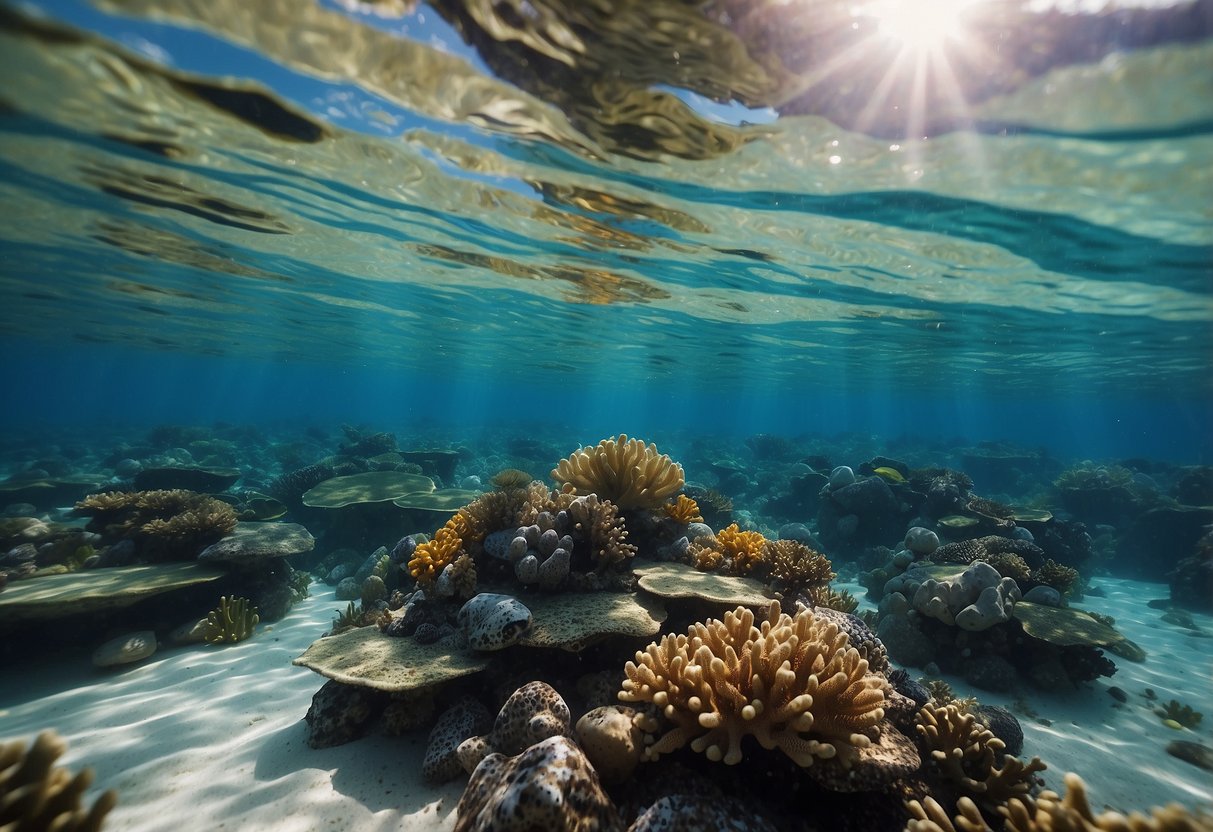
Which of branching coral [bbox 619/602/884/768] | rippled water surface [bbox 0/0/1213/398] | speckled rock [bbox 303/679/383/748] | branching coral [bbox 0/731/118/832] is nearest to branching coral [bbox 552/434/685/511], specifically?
branching coral [bbox 619/602/884/768]

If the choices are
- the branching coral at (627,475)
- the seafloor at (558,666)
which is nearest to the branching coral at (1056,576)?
the seafloor at (558,666)

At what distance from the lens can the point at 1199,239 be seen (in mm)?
10250

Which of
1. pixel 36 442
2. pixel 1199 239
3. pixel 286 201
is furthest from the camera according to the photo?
pixel 36 442

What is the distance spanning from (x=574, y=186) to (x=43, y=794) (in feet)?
34.1

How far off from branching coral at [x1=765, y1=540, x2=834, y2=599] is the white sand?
312 centimetres

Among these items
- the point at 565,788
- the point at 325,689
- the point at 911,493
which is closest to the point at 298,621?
the point at 325,689

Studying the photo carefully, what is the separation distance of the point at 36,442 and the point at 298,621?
38104mm

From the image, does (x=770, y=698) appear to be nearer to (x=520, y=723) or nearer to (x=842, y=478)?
(x=520, y=723)

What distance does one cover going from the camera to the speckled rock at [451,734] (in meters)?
4.10

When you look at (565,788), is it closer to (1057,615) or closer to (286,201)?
(1057,615)

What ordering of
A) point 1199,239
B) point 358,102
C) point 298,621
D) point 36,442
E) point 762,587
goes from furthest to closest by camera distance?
point 36,442, point 1199,239, point 298,621, point 358,102, point 762,587

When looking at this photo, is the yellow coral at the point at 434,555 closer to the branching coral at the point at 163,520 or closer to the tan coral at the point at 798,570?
the tan coral at the point at 798,570

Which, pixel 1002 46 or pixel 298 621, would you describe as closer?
pixel 1002 46

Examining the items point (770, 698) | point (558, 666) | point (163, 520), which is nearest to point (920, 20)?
point (770, 698)
